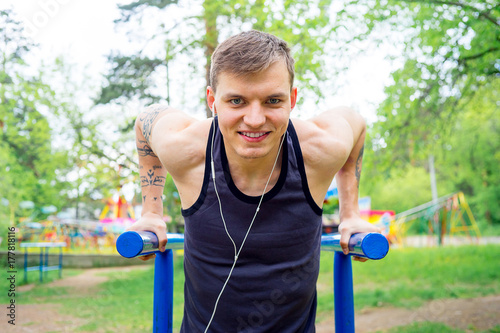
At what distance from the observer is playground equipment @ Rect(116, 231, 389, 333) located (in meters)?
1.49

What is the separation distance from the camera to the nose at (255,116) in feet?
4.66

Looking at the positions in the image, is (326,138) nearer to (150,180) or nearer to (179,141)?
(179,141)

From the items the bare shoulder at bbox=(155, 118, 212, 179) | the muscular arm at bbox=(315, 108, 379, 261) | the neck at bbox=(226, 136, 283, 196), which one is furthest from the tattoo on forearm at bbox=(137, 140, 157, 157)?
the muscular arm at bbox=(315, 108, 379, 261)

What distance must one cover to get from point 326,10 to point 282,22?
27.3 inches

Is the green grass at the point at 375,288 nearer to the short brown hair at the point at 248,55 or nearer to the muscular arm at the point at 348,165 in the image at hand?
the muscular arm at the point at 348,165

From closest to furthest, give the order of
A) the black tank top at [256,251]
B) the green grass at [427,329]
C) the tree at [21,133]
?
1. the black tank top at [256,251]
2. the green grass at [427,329]
3. the tree at [21,133]

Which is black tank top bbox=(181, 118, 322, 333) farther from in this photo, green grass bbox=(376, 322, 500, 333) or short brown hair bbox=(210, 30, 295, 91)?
green grass bbox=(376, 322, 500, 333)

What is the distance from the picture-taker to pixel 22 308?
5938mm

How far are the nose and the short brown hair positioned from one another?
118 millimetres

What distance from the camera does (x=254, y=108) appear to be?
1.44 meters

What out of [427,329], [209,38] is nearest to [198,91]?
[209,38]

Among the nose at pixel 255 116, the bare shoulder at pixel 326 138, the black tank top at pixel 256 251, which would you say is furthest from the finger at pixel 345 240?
the nose at pixel 255 116

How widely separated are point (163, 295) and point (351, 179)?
1.04 metres

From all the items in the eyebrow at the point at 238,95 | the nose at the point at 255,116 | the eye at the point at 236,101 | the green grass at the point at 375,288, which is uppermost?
the eyebrow at the point at 238,95
